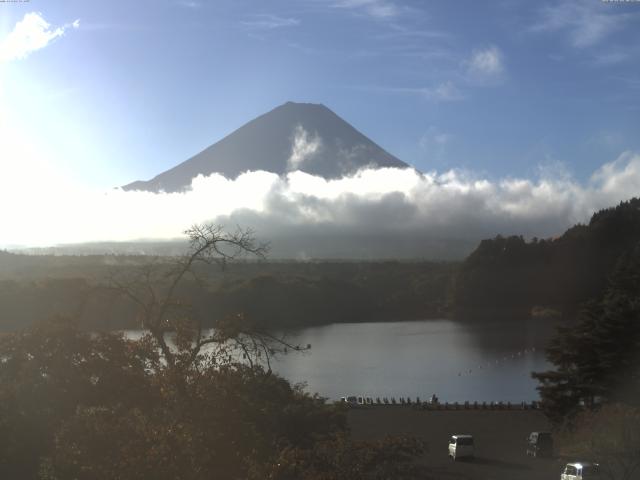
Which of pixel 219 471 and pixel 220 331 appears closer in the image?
pixel 219 471

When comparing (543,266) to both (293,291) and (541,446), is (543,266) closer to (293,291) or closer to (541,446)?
(293,291)

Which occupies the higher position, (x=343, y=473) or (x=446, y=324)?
(x=343, y=473)

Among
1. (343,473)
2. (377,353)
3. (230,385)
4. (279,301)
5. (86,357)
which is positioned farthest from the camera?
(279,301)

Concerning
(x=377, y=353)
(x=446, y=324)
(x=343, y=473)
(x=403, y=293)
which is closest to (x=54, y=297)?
(x=377, y=353)

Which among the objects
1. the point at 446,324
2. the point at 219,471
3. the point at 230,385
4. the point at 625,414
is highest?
the point at 230,385

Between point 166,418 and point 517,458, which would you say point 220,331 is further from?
point 517,458

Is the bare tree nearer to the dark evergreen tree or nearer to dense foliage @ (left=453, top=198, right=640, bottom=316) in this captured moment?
the dark evergreen tree

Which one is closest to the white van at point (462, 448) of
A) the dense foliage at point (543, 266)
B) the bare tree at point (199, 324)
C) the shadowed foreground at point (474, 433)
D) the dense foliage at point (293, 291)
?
the shadowed foreground at point (474, 433)

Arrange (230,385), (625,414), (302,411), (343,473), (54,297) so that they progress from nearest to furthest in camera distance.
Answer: (230,385)
(343,473)
(625,414)
(302,411)
(54,297)
